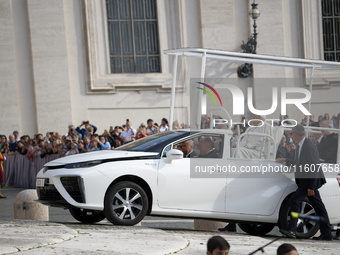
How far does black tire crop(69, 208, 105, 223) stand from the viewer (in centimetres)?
1200

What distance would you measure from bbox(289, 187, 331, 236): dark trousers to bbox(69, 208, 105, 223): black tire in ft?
10.5

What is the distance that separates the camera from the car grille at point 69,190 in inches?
424

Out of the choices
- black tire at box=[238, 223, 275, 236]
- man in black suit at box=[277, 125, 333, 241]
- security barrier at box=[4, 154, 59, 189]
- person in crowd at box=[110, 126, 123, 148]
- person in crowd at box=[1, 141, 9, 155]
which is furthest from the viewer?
person in crowd at box=[1, 141, 9, 155]

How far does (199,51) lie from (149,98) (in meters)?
15.7

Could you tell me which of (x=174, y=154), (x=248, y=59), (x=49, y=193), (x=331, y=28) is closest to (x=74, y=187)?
(x=49, y=193)

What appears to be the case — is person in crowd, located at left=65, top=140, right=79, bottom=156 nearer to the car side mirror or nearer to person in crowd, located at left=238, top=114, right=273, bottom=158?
person in crowd, located at left=238, top=114, right=273, bottom=158

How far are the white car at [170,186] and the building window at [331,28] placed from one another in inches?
832

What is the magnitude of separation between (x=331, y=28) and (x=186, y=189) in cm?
2246

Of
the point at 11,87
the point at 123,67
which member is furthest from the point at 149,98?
the point at 11,87

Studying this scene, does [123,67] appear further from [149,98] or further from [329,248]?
[329,248]

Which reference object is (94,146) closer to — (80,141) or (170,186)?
(80,141)

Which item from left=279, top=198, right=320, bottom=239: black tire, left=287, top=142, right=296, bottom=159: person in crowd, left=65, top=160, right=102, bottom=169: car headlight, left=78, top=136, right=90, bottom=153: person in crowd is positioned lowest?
left=279, top=198, right=320, bottom=239: black tire

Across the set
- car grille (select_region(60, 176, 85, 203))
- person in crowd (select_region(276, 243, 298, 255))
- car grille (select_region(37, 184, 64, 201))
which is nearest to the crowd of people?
car grille (select_region(37, 184, 64, 201))

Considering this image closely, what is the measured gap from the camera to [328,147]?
500 inches
